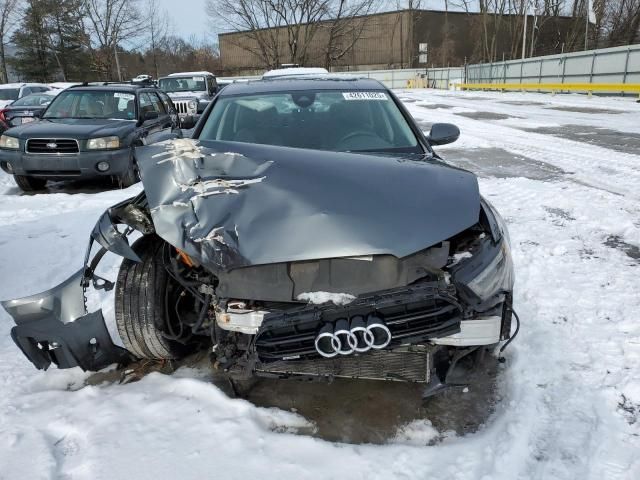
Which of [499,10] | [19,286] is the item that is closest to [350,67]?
[499,10]

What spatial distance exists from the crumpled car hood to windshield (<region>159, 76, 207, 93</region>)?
1590 cm

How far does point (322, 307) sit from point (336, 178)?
0.63 m

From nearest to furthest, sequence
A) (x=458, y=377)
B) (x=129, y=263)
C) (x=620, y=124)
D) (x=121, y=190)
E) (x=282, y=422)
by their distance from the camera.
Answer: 1. (x=458, y=377)
2. (x=282, y=422)
3. (x=129, y=263)
4. (x=121, y=190)
5. (x=620, y=124)

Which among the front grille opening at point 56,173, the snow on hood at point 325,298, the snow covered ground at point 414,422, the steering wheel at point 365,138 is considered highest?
the steering wheel at point 365,138

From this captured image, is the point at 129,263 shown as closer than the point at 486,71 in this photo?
Yes

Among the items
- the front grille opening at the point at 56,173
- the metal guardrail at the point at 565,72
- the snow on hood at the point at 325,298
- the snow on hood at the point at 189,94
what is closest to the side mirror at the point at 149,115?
the front grille opening at the point at 56,173

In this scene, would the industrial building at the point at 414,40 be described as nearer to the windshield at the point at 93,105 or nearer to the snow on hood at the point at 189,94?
the snow on hood at the point at 189,94

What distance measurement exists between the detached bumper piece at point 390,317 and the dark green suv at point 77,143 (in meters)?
5.68

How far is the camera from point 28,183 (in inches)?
305

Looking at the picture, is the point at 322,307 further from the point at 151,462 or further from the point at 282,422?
the point at 151,462

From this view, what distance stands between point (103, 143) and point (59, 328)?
213 inches

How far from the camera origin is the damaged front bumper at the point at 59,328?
2564 mm

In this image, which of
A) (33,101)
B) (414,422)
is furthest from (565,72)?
(414,422)

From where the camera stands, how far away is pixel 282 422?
248 cm
